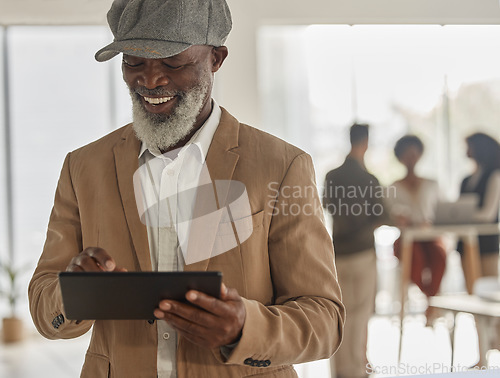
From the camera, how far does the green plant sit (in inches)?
98.7

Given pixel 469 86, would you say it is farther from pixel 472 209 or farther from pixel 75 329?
pixel 75 329

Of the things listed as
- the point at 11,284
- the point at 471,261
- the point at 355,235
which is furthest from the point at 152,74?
the point at 471,261

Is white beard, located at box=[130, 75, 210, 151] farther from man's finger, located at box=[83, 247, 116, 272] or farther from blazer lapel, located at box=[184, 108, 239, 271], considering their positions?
man's finger, located at box=[83, 247, 116, 272]

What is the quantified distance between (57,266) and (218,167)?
0.54m

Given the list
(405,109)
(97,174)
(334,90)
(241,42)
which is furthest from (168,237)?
(405,109)

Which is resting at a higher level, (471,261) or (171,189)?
(171,189)

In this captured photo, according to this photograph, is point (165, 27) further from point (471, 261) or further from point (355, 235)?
point (471, 261)

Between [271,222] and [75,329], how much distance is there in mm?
615

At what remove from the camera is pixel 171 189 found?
6.28ft

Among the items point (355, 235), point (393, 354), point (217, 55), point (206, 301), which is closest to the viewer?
point (206, 301)

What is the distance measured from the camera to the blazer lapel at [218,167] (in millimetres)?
1795

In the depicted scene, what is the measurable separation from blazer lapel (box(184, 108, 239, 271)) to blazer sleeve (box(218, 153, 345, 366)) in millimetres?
159

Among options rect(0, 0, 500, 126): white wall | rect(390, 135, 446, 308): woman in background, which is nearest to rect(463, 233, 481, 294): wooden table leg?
rect(390, 135, 446, 308): woman in background

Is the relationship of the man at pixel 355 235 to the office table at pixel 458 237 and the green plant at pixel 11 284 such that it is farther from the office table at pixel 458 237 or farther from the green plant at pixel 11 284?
the green plant at pixel 11 284
